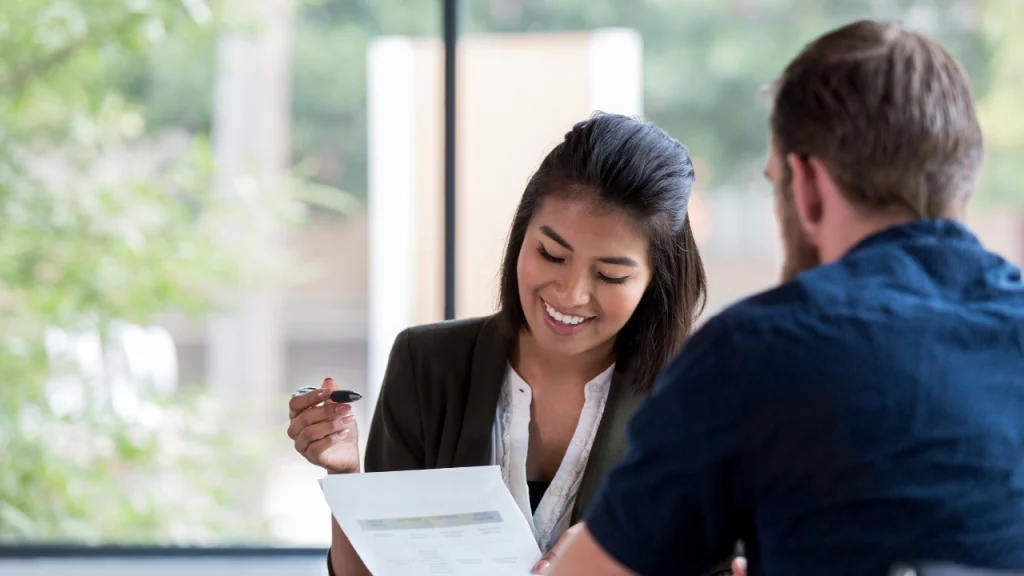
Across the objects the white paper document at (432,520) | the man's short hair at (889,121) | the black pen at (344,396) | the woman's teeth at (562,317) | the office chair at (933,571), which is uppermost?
the man's short hair at (889,121)

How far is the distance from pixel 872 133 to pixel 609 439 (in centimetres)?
84

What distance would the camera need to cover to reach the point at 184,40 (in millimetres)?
3318

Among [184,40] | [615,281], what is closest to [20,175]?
[184,40]

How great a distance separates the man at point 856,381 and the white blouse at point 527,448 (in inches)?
26.3

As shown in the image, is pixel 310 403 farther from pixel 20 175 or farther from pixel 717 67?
pixel 717 67

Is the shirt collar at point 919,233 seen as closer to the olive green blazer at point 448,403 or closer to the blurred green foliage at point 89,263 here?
the olive green blazer at point 448,403

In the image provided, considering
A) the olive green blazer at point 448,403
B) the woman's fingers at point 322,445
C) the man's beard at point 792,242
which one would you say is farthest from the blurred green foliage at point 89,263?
the man's beard at point 792,242

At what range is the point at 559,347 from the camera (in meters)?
1.62

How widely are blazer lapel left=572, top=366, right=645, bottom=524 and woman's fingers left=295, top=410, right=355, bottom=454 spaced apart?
370 mm

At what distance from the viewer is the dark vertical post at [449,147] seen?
2.82 meters

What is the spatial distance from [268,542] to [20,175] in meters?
1.31

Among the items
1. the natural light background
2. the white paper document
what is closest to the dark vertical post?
the natural light background

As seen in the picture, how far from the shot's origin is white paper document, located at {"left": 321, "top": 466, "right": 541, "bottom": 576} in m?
1.34

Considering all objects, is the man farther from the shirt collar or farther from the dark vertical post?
the dark vertical post
